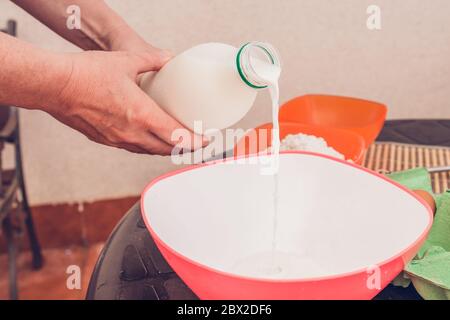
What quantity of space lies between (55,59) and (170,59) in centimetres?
14

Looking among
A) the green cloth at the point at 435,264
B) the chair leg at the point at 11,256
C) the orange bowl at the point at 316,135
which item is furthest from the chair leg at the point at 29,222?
the green cloth at the point at 435,264

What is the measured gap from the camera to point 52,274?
4.86ft

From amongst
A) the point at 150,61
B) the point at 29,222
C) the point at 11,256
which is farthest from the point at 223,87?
the point at 29,222

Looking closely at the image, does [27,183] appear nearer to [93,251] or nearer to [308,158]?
[93,251]

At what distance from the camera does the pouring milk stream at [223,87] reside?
53cm

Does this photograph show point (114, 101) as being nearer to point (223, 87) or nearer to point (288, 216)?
point (223, 87)

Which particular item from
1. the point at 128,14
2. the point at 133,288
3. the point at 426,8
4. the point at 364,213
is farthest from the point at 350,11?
the point at 133,288

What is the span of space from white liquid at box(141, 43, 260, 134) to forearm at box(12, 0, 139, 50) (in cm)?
20

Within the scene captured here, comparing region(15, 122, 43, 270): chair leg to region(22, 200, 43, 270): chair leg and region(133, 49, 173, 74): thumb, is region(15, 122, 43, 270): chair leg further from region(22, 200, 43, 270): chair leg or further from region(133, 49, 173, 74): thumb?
region(133, 49, 173, 74): thumb

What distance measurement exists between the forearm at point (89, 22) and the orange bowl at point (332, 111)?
28cm

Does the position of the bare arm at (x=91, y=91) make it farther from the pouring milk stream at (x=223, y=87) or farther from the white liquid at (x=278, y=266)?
the white liquid at (x=278, y=266)

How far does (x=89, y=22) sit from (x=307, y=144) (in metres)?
0.42

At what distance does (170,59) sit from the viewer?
637 mm

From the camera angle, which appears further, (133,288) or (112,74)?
(112,74)
